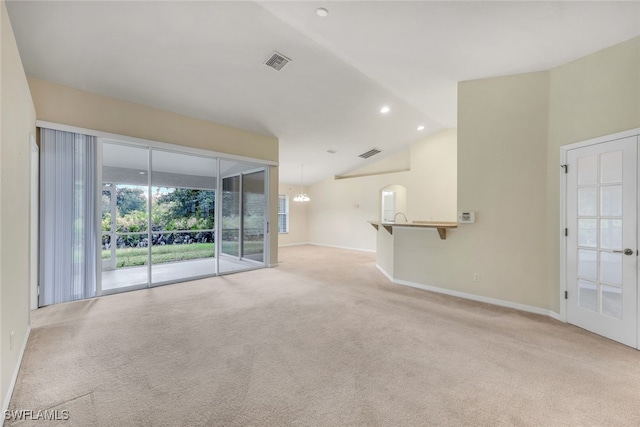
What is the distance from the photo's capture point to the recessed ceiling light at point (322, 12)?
9.73ft

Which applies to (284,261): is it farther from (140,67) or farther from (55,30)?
(55,30)

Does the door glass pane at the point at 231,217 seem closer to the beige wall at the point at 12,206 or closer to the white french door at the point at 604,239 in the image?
the beige wall at the point at 12,206

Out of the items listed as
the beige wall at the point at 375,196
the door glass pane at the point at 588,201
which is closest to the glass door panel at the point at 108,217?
the beige wall at the point at 375,196

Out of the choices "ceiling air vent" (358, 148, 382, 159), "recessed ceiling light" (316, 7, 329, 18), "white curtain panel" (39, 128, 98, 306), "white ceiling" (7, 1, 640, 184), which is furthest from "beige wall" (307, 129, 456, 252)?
"white curtain panel" (39, 128, 98, 306)

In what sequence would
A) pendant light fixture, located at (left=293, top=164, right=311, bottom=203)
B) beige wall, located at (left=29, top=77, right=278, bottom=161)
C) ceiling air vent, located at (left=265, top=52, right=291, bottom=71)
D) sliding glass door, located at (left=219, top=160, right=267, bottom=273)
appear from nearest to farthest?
beige wall, located at (left=29, top=77, right=278, bottom=161)
ceiling air vent, located at (left=265, top=52, right=291, bottom=71)
sliding glass door, located at (left=219, top=160, right=267, bottom=273)
pendant light fixture, located at (left=293, top=164, right=311, bottom=203)

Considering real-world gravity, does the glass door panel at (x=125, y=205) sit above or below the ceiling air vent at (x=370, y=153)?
below

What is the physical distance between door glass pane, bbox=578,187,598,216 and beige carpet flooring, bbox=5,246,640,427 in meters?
1.35

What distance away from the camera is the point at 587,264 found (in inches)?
124

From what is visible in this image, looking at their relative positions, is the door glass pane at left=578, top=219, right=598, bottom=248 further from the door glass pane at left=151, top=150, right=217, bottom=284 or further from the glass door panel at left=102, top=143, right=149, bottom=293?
the glass door panel at left=102, top=143, right=149, bottom=293

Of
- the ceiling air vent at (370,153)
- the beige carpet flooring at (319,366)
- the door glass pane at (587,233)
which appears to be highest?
the ceiling air vent at (370,153)

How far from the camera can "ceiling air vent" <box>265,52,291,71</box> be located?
3849 mm

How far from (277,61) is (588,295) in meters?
4.91

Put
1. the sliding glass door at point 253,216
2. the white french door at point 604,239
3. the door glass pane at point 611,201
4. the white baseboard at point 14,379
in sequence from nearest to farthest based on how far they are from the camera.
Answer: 1. the white baseboard at point 14,379
2. the white french door at point 604,239
3. the door glass pane at point 611,201
4. the sliding glass door at point 253,216

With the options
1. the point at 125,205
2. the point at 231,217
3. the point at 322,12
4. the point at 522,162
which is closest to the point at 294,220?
the point at 231,217
